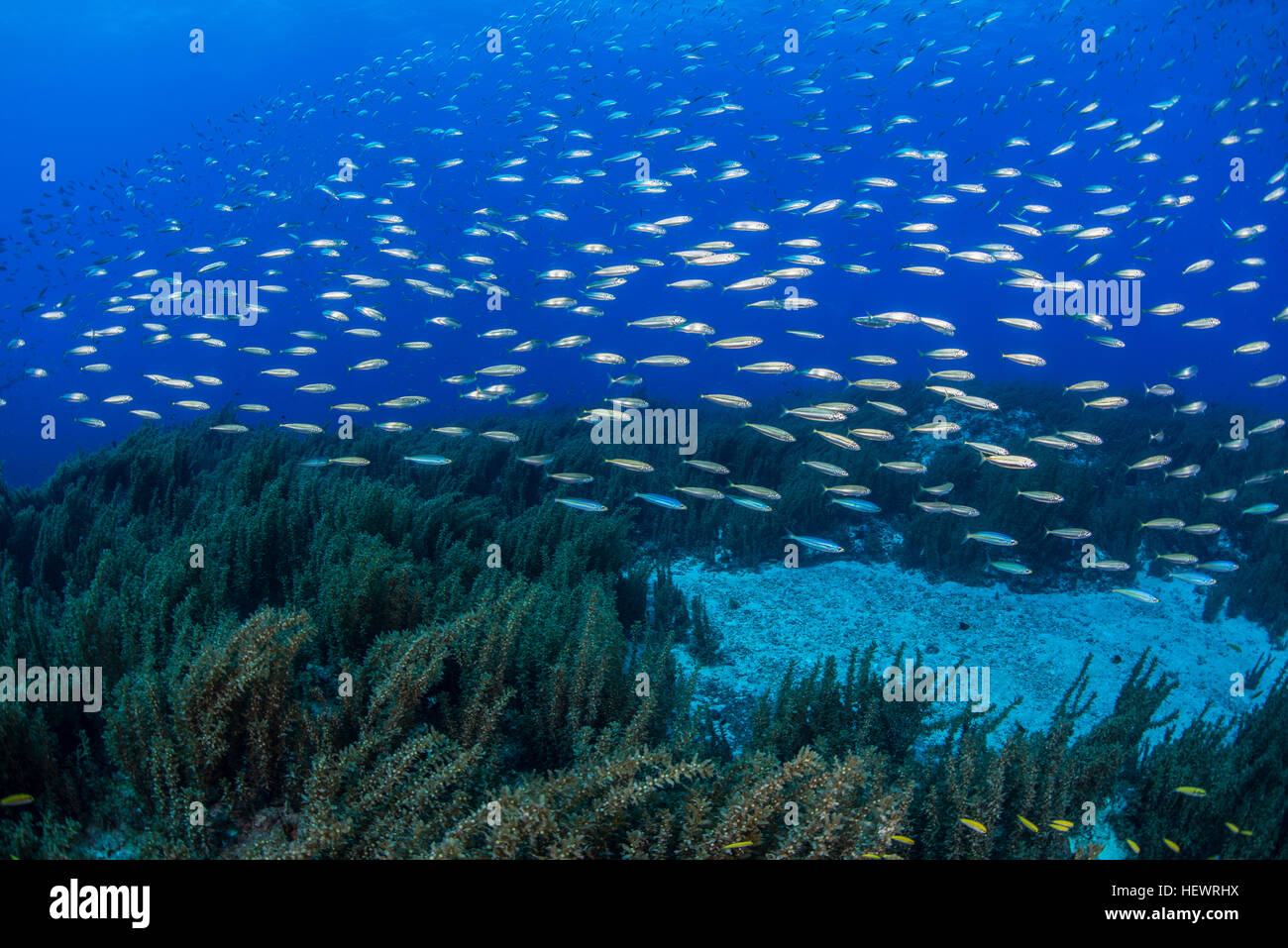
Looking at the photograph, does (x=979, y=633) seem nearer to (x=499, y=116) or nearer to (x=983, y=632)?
(x=983, y=632)

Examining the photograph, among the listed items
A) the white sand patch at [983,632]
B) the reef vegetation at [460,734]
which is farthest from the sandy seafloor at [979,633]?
the reef vegetation at [460,734]

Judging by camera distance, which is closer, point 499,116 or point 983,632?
point 983,632

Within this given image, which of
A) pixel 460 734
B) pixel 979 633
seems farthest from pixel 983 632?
pixel 460 734

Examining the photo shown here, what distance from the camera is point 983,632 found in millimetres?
6500

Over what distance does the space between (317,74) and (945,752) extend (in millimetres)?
74442

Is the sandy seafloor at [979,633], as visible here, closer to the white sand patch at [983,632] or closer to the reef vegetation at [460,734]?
the white sand patch at [983,632]

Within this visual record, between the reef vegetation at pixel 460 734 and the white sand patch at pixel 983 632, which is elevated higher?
the reef vegetation at pixel 460 734

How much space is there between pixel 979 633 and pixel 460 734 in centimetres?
577

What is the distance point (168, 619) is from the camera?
3598 millimetres

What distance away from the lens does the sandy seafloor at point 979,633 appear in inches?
213

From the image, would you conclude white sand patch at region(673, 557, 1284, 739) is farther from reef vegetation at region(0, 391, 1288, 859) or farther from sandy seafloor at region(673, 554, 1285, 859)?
reef vegetation at region(0, 391, 1288, 859)

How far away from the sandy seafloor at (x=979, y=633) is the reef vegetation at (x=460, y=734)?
41 cm

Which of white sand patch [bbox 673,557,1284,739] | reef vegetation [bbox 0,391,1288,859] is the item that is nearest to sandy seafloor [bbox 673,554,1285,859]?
white sand patch [bbox 673,557,1284,739]
